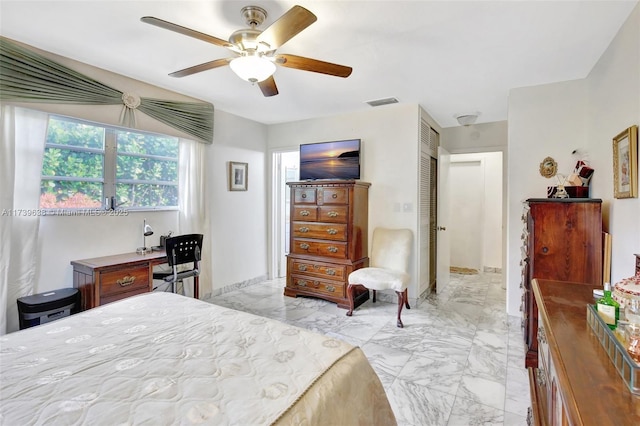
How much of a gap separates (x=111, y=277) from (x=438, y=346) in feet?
9.73

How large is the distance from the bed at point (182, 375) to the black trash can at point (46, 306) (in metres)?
1.18

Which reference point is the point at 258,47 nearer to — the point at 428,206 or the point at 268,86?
the point at 268,86

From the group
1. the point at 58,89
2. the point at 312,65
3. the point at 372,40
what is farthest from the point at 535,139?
the point at 58,89

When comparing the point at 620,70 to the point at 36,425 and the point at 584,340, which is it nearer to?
the point at 584,340

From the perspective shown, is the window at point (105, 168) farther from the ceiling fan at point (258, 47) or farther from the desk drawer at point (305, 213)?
the ceiling fan at point (258, 47)

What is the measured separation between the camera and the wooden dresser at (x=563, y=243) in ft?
7.33

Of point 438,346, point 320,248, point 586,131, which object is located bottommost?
point 438,346

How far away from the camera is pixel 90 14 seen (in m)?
2.07

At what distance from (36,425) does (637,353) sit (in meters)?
1.59

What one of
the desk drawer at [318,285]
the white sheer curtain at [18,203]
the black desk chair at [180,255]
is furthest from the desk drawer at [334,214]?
the white sheer curtain at [18,203]

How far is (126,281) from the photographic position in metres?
2.82

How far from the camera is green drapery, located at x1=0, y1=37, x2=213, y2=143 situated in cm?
238

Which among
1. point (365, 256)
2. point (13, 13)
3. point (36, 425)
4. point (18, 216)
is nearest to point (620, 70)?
point (365, 256)

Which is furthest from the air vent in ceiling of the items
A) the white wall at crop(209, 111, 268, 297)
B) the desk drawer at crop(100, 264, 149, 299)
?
the desk drawer at crop(100, 264, 149, 299)
